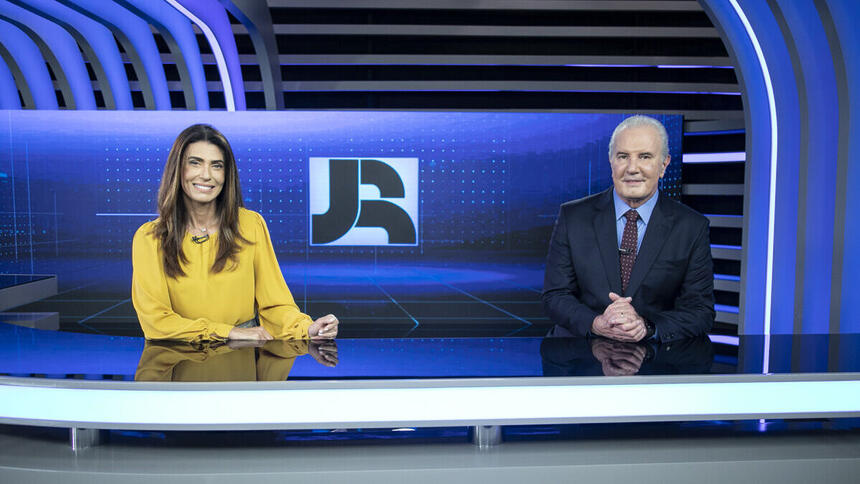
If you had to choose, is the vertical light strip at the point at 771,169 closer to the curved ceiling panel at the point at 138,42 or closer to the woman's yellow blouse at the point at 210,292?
the woman's yellow blouse at the point at 210,292

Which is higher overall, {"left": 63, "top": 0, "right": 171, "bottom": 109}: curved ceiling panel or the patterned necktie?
{"left": 63, "top": 0, "right": 171, "bottom": 109}: curved ceiling panel

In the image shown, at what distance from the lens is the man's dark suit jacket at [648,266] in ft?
6.48

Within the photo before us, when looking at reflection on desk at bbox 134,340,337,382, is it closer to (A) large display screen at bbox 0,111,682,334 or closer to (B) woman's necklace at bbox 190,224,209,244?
(B) woman's necklace at bbox 190,224,209,244

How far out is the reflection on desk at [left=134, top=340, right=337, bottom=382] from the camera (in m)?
1.31

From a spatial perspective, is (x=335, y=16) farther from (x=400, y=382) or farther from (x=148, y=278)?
(x=400, y=382)

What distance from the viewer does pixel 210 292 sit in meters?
1.92

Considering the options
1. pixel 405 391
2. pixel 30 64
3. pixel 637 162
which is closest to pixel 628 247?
pixel 637 162

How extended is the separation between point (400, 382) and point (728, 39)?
2.89 metres

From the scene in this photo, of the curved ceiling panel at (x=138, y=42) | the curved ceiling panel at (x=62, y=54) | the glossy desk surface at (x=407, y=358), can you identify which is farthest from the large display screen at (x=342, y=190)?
the glossy desk surface at (x=407, y=358)

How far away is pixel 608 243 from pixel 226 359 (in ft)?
4.10

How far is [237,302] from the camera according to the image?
6.46 feet

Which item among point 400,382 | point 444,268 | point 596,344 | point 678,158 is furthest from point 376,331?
point 400,382

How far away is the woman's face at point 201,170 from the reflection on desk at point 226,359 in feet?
1.53

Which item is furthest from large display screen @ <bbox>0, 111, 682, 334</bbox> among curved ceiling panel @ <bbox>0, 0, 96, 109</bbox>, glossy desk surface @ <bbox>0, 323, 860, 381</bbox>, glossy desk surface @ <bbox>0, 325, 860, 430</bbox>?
glossy desk surface @ <bbox>0, 325, 860, 430</bbox>
